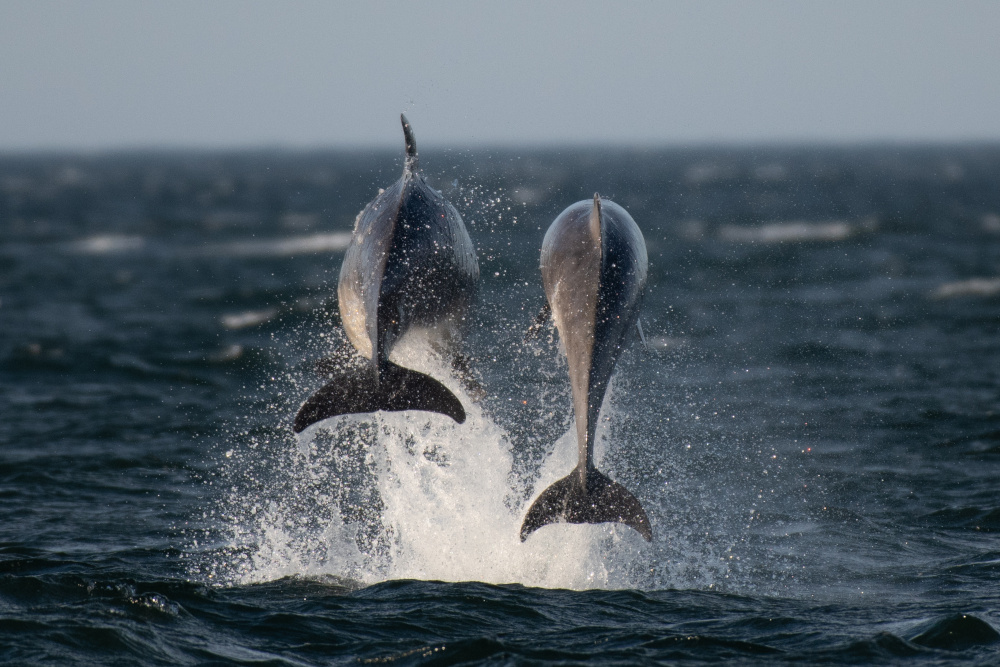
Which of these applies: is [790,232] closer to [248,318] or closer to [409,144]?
[248,318]

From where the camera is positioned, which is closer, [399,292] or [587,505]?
[587,505]

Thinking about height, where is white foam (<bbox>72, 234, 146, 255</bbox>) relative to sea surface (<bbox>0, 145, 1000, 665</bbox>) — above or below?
above

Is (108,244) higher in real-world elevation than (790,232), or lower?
lower

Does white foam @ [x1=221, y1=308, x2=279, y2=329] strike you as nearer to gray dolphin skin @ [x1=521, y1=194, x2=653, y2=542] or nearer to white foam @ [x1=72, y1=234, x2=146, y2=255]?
Answer: gray dolphin skin @ [x1=521, y1=194, x2=653, y2=542]

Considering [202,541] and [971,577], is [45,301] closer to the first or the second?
[202,541]

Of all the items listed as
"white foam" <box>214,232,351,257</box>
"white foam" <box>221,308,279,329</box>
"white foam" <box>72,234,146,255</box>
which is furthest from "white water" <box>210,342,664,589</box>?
"white foam" <box>72,234,146,255</box>

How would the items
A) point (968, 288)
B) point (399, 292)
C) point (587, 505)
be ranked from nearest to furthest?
1. point (587, 505)
2. point (399, 292)
3. point (968, 288)

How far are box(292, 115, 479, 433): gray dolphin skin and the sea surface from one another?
442 mm

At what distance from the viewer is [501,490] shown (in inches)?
404

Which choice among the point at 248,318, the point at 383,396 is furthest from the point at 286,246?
the point at 383,396

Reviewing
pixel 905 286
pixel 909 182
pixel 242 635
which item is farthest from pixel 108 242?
pixel 909 182

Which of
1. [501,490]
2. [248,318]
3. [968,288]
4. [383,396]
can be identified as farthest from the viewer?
[968,288]

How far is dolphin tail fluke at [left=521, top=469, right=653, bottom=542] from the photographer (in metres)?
7.79

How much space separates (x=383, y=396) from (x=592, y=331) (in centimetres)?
153
